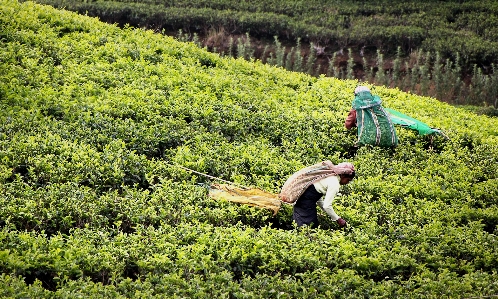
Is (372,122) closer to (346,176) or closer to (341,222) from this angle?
(346,176)

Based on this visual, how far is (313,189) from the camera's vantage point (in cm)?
663

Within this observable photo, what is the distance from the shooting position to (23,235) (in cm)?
538

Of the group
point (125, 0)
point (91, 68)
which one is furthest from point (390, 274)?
point (125, 0)

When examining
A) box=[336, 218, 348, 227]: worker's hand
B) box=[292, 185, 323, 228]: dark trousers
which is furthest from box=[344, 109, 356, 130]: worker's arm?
box=[336, 218, 348, 227]: worker's hand

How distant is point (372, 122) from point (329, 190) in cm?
245

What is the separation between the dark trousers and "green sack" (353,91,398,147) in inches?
90.6

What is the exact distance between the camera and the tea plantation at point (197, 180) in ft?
17.6

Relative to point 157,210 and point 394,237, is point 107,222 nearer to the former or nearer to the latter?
point 157,210

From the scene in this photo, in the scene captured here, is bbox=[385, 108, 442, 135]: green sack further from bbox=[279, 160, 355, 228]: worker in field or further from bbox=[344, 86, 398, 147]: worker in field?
bbox=[279, 160, 355, 228]: worker in field

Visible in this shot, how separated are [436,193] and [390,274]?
6.22ft

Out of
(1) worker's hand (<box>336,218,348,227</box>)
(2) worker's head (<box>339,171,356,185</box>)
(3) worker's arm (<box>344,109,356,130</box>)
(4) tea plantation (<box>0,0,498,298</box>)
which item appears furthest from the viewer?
(3) worker's arm (<box>344,109,356,130</box>)

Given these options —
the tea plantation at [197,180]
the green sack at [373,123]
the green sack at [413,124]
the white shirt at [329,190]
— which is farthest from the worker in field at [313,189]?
the green sack at [413,124]

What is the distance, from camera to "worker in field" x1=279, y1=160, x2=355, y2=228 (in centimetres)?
660

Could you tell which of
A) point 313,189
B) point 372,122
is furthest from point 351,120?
point 313,189
